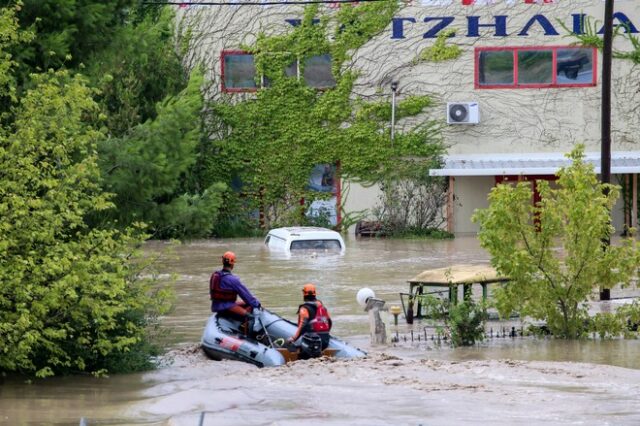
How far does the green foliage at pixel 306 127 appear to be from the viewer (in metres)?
42.6

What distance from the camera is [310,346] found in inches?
744

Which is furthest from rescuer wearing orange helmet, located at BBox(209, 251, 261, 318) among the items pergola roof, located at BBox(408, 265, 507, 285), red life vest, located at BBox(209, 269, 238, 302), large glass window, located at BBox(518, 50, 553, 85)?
large glass window, located at BBox(518, 50, 553, 85)

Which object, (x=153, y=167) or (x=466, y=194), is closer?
(x=153, y=167)

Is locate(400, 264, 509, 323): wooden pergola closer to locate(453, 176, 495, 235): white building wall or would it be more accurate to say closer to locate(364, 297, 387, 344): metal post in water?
locate(364, 297, 387, 344): metal post in water

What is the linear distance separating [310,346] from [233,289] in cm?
204

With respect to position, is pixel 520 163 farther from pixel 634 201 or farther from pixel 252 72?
pixel 252 72

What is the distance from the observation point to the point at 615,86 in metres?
42.0

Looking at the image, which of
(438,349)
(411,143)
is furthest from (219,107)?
(438,349)

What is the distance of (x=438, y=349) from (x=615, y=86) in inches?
926

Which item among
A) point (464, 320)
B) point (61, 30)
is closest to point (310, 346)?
point (464, 320)

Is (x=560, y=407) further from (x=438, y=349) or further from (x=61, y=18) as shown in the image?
(x=61, y=18)

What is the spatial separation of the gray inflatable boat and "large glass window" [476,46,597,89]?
77.4 ft

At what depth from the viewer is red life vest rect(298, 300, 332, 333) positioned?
747 inches

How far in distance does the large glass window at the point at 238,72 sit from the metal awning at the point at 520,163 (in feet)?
22.4
